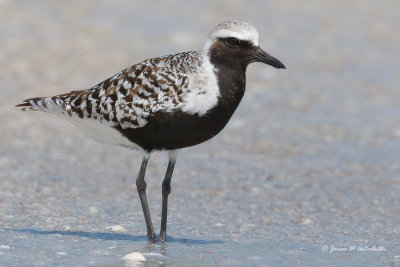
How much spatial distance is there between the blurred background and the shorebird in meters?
1.10

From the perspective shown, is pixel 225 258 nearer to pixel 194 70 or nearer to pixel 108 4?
pixel 194 70

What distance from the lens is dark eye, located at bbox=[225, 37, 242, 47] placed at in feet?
28.7

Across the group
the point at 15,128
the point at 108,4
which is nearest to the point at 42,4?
the point at 108,4

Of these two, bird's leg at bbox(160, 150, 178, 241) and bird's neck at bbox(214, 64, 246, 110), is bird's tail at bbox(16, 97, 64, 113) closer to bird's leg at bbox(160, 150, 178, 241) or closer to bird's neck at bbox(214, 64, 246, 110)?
bird's leg at bbox(160, 150, 178, 241)

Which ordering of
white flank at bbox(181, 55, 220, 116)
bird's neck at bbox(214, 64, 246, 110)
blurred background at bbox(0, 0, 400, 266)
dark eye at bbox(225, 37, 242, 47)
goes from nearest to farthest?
white flank at bbox(181, 55, 220, 116)
bird's neck at bbox(214, 64, 246, 110)
dark eye at bbox(225, 37, 242, 47)
blurred background at bbox(0, 0, 400, 266)

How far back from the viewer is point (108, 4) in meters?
21.7

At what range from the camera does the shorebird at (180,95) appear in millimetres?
8539

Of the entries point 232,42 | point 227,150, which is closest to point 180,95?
point 232,42

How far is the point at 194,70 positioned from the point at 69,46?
10.3 m

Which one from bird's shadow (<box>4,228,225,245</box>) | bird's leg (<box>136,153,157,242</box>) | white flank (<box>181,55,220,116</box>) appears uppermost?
white flank (<box>181,55,220,116</box>)

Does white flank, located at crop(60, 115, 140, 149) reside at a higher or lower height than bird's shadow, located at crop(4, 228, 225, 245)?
higher

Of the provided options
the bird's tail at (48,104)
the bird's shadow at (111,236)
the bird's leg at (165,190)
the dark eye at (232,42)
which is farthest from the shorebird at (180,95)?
the bird's tail at (48,104)

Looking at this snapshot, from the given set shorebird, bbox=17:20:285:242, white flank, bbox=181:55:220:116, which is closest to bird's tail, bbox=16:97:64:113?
shorebird, bbox=17:20:285:242

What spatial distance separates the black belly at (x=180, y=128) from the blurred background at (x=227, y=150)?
1.06 meters
